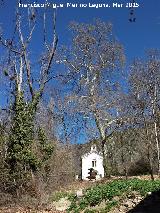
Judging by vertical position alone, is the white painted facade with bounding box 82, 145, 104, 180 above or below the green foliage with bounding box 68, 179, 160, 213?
above

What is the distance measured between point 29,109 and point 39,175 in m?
4.21

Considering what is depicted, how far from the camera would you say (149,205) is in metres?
17.5

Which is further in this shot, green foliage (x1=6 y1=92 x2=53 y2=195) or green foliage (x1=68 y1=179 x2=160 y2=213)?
green foliage (x1=6 y1=92 x2=53 y2=195)

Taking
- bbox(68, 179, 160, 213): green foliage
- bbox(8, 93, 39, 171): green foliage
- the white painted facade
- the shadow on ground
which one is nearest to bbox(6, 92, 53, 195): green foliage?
bbox(8, 93, 39, 171): green foliage

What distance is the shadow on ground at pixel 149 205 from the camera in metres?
17.1

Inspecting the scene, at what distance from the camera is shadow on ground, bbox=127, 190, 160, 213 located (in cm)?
1710

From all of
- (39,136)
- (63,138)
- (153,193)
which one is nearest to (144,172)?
(63,138)

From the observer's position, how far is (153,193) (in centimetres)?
1852

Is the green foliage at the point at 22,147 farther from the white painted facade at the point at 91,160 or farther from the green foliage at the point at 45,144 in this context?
the white painted facade at the point at 91,160

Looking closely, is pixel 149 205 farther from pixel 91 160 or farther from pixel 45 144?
pixel 91 160

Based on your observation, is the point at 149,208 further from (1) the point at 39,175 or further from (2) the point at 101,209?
(1) the point at 39,175

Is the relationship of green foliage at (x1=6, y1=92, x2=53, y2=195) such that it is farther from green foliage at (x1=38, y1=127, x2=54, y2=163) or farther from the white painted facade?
the white painted facade

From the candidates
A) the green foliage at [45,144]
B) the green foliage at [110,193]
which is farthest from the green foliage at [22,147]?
the green foliage at [110,193]

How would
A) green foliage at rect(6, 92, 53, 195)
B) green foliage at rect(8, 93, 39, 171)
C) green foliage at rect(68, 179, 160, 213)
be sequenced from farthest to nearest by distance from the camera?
green foliage at rect(8, 93, 39, 171)
green foliage at rect(6, 92, 53, 195)
green foliage at rect(68, 179, 160, 213)
